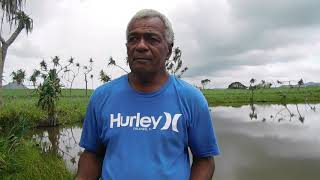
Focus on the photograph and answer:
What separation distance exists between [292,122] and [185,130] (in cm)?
3030

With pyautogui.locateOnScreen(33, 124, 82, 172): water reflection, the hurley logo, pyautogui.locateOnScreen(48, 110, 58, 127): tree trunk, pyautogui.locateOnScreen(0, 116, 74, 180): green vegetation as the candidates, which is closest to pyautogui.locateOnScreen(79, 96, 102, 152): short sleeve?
the hurley logo

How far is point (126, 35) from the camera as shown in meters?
1.97

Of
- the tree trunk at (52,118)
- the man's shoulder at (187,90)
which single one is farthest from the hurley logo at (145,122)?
the tree trunk at (52,118)

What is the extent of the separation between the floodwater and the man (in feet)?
33.7

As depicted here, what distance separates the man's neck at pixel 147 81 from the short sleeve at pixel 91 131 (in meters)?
0.22

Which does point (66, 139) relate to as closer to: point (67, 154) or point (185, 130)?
point (67, 154)

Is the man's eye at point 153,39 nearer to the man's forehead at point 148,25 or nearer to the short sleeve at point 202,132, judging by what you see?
the man's forehead at point 148,25

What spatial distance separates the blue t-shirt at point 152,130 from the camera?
1771mm

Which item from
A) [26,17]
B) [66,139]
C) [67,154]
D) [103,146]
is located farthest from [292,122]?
[103,146]

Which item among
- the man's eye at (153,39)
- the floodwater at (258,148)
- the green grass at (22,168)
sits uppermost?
the man's eye at (153,39)

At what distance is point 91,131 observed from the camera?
195cm

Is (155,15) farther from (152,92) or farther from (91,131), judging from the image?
(91,131)

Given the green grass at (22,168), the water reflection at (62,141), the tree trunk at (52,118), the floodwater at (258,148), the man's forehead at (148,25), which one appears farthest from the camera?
the tree trunk at (52,118)

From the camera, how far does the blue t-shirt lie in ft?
5.81
